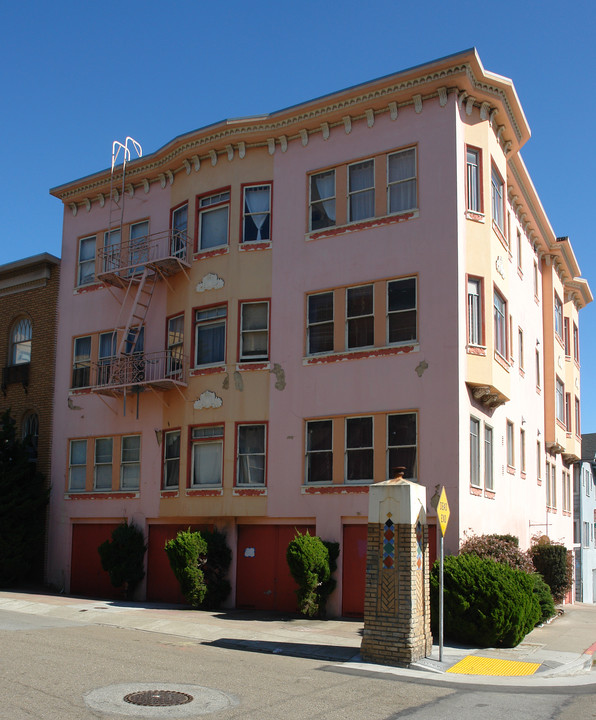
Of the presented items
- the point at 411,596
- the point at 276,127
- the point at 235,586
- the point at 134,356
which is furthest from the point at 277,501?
the point at 276,127

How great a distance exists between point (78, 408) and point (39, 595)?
19.1 feet

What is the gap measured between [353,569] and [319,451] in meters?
3.03

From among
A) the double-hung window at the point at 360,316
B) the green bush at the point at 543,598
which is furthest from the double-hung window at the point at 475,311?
the green bush at the point at 543,598

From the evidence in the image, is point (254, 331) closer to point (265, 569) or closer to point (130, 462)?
point (130, 462)

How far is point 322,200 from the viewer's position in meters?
21.6

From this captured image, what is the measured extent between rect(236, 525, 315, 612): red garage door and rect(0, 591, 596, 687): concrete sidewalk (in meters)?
0.89

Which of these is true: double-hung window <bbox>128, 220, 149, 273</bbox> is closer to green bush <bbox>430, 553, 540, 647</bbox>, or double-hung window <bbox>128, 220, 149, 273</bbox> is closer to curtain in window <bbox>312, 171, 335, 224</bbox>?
curtain in window <bbox>312, 171, 335, 224</bbox>

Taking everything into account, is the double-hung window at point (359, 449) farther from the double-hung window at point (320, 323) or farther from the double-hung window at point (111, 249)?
the double-hung window at point (111, 249)

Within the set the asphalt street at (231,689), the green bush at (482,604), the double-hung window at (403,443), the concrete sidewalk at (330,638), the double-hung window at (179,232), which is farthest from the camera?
the double-hung window at (179,232)

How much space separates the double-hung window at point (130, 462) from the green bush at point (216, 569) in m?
3.77

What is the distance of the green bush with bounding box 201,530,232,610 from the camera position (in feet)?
66.7

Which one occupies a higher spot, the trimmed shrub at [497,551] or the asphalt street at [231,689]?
the trimmed shrub at [497,551]

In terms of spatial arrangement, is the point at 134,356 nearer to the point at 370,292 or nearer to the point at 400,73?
the point at 370,292

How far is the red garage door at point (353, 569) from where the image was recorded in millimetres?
19109
